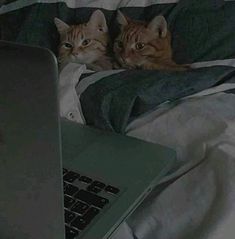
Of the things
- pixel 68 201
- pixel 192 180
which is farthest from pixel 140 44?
pixel 68 201

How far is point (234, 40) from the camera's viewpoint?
0.97m

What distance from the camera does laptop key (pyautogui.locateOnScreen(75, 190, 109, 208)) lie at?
1.74ft

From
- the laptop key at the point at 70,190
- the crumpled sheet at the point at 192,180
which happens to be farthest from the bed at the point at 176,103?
the laptop key at the point at 70,190

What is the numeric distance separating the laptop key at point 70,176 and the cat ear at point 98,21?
0.64m

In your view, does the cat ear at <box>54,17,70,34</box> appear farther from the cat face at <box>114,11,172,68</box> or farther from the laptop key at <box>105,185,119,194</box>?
the laptop key at <box>105,185,119,194</box>

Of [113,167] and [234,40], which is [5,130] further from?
[234,40]

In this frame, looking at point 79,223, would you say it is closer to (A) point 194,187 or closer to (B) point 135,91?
(A) point 194,187

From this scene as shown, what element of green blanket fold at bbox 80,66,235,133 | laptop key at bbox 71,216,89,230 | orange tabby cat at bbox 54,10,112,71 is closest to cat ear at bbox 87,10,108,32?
orange tabby cat at bbox 54,10,112,71

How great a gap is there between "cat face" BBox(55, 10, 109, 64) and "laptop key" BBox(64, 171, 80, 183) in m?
0.62

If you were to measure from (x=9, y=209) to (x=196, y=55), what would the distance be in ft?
2.36

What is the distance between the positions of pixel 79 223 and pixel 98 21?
30.3 inches

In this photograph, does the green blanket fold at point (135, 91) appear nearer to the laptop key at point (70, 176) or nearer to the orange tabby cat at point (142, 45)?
the laptop key at point (70, 176)

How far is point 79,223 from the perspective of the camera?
19.6 inches

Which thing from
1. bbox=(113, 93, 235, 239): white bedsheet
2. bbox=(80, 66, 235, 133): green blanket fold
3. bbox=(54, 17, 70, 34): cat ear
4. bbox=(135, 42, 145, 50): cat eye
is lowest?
bbox=(113, 93, 235, 239): white bedsheet
